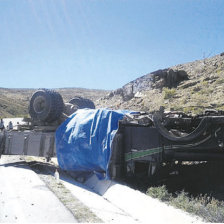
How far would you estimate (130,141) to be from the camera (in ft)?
20.8

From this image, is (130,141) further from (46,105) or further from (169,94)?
(169,94)

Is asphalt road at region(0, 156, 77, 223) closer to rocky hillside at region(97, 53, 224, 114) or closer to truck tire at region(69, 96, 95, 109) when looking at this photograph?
truck tire at region(69, 96, 95, 109)

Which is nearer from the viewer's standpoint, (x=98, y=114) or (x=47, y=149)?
(x=98, y=114)

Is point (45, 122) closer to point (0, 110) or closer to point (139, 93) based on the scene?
point (139, 93)

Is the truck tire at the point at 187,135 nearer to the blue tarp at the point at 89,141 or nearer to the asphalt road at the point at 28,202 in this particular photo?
the blue tarp at the point at 89,141

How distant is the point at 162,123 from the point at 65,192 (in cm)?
260

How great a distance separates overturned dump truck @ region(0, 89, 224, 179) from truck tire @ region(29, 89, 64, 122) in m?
0.66

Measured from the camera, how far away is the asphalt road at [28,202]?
14.1ft

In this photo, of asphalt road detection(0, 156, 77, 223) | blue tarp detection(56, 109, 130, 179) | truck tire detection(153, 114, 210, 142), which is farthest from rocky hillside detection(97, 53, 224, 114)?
asphalt road detection(0, 156, 77, 223)

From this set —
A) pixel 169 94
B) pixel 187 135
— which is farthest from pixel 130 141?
pixel 169 94

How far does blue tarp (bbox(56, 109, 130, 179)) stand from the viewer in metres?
6.41

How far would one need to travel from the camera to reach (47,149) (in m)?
8.59

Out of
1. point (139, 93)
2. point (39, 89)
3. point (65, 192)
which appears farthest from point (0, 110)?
point (65, 192)

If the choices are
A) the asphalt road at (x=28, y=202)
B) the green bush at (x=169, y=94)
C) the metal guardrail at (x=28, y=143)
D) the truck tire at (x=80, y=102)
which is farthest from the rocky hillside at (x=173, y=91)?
the asphalt road at (x=28, y=202)
